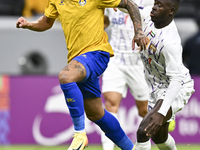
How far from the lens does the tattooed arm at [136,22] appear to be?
15.5 ft

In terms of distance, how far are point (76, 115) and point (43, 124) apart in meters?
4.07

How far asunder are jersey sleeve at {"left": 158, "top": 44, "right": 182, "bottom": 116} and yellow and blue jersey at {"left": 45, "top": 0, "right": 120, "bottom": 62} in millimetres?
699

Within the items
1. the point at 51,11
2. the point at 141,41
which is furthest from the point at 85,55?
the point at 51,11

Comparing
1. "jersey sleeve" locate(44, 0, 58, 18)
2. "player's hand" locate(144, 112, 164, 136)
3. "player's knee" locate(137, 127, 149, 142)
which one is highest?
"jersey sleeve" locate(44, 0, 58, 18)

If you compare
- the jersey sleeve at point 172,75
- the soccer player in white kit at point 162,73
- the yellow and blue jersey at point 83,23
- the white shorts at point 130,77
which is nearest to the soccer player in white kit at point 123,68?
the white shorts at point 130,77

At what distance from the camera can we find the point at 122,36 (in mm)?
6914

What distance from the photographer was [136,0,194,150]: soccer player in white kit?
4832 mm

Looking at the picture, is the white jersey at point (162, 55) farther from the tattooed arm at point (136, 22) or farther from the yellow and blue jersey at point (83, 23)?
the yellow and blue jersey at point (83, 23)

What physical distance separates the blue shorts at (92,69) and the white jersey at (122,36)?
188cm

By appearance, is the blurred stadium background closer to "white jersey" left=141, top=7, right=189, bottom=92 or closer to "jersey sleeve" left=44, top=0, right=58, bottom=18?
"white jersey" left=141, top=7, right=189, bottom=92

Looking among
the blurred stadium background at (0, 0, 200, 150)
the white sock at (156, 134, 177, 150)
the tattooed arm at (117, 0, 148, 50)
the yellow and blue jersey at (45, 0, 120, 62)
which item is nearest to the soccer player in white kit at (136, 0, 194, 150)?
the white sock at (156, 134, 177, 150)

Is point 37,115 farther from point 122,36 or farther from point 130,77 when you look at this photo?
point 122,36

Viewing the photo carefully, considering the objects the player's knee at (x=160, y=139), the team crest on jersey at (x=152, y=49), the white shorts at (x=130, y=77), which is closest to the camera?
the team crest on jersey at (x=152, y=49)

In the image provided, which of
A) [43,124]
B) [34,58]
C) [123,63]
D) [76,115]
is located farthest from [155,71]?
[34,58]
